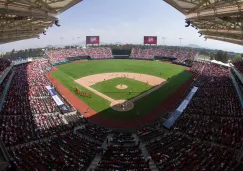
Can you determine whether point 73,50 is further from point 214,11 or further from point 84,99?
point 214,11

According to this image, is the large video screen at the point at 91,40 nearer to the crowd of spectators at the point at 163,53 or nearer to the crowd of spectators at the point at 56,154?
the crowd of spectators at the point at 163,53

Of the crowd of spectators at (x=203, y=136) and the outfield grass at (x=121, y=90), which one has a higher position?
the outfield grass at (x=121, y=90)

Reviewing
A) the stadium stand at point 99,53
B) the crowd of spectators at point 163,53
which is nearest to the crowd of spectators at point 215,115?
the crowd of spectators at point 163,53

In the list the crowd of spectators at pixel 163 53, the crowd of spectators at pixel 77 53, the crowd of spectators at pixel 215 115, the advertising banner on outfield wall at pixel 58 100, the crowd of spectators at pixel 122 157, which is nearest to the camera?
the crowd of spectators at pixel 122 157

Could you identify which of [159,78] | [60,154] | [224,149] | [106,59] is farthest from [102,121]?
[106,59]

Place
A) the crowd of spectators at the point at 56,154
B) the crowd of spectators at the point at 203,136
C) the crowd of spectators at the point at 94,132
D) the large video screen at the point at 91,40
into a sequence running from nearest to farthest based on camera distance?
1. the crowd of spectators at the point at 56,154
2. the crowd of spectators at the point at 203,136
3. the crowd of spectators at the point at 94,132
4. the large video screen at the point at 91,40

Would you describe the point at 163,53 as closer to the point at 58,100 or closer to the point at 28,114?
the point at 58,100
